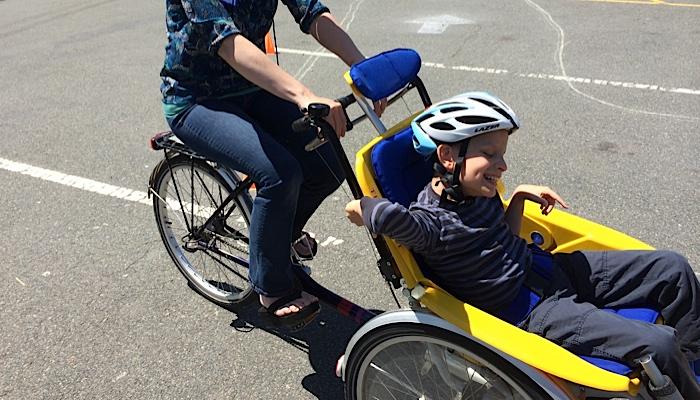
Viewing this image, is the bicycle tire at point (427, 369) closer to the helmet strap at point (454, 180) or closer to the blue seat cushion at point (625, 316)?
the blue seat cushion at point (625, 316)

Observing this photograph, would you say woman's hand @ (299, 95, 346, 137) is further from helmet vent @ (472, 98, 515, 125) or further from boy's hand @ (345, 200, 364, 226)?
helmet vent @ (472, 98, 515, 125)

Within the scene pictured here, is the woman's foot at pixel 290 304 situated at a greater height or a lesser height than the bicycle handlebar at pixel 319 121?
lesser

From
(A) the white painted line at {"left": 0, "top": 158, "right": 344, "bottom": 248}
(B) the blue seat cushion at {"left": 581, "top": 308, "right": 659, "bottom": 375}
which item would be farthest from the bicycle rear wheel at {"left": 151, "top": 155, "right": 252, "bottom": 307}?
(B) the blue seat cushion at {"left": 581, "top": 308, "right": 659, "bottom": 375}

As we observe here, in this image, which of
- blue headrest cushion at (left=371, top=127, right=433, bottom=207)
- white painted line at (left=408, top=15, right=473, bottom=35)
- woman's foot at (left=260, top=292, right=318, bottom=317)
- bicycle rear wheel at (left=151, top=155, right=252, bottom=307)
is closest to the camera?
blue headrest cushion at (left=371, top=127, right=433, bottom=207)

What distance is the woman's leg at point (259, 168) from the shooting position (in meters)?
2.38

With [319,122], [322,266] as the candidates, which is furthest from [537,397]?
[322,266]

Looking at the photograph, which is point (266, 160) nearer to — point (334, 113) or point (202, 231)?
point (334, 113)

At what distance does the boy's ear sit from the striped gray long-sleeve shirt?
120 millimetres

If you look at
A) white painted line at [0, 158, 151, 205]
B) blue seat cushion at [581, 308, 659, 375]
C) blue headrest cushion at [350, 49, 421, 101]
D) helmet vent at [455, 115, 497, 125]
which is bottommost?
white painted line at [0, 158, 151, 205]

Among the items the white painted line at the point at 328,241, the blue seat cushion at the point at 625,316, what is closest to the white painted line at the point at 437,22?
the white painted line at the point at 328,241

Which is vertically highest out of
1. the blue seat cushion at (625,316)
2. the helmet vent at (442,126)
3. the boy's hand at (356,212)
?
the helmet vent at (442,126)

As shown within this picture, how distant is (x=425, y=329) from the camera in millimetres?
1956

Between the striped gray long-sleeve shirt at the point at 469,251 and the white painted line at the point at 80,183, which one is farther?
the white painted line at the point at 80,183

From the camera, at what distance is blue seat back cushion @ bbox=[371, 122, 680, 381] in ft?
6.79
